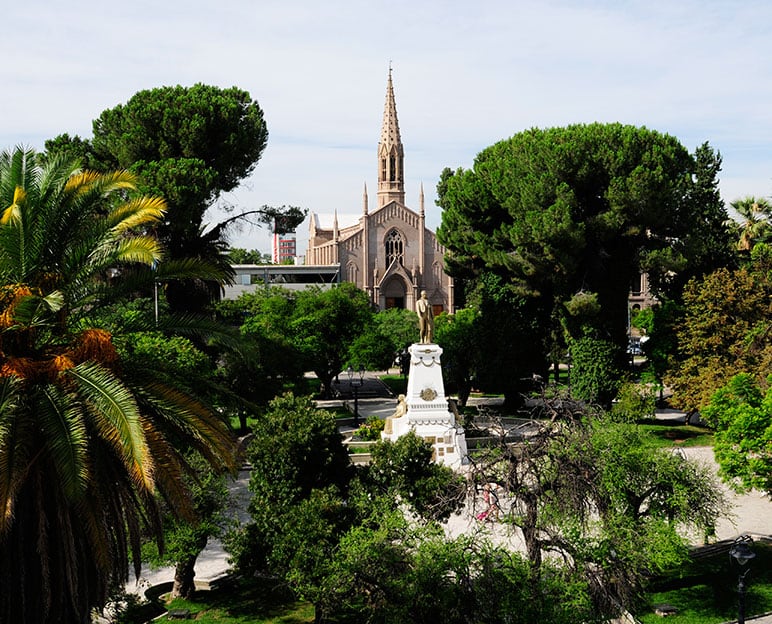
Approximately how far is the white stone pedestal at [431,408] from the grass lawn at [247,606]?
10634 millimetres

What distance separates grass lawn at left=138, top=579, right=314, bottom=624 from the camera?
16422 mm

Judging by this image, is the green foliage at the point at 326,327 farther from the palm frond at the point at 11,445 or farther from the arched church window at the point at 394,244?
the arched church window at the point at 394,244

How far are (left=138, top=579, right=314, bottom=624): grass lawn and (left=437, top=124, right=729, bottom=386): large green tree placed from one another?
1991 cm

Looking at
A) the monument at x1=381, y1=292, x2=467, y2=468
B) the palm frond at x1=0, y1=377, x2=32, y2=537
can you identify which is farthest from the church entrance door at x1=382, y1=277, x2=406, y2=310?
the palm frond at x1=0, y1=377, x2=32, y2=537

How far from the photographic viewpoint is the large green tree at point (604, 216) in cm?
3328

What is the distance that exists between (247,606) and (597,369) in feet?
68.7

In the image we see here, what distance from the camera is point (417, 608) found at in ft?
42.4

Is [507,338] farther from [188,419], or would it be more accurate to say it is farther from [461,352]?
[188,419]

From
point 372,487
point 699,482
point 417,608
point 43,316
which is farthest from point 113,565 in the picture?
point 699,482

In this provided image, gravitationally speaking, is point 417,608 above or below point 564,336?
below

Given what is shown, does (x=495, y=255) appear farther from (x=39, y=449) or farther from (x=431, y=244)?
(x=431, y=244)

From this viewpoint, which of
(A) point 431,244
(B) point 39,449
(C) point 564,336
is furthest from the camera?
(A) point 431,244

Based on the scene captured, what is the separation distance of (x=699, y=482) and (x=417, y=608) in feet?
23.0

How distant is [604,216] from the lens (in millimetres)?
33438
